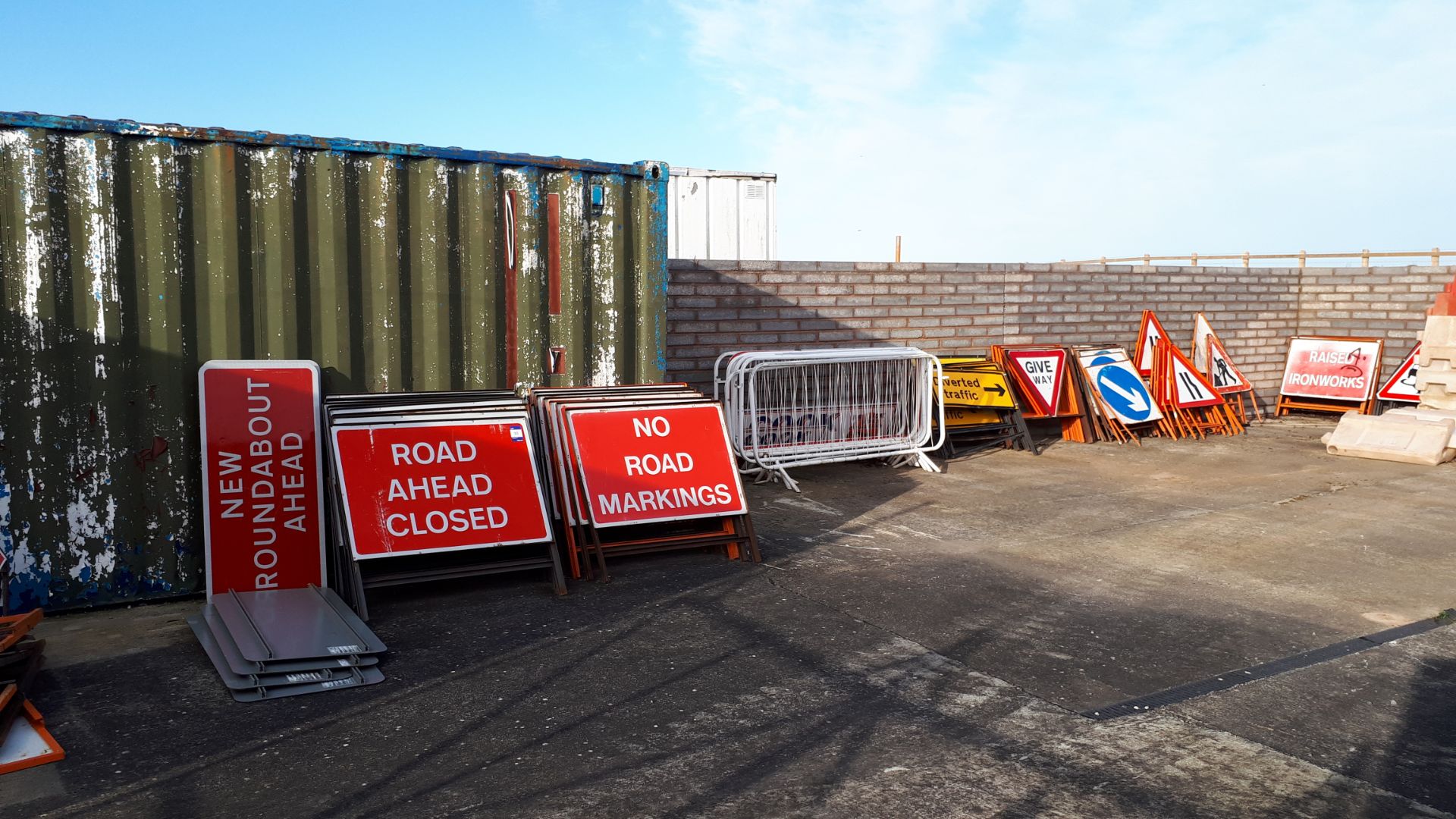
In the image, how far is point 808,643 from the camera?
16.5 ft

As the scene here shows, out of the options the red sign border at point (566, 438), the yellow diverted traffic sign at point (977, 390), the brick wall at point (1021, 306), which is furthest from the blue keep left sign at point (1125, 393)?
the red sign border at point (566, 438)

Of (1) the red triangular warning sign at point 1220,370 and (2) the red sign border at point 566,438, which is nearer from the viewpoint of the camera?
(2) the red sign border at point 566,438

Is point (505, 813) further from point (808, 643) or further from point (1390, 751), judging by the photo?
point (1390, 751)

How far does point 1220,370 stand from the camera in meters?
13.7

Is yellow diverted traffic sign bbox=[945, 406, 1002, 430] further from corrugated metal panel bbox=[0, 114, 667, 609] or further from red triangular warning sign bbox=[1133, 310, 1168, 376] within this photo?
corrugated metal panel bbox=[0, 114, 667, 609]

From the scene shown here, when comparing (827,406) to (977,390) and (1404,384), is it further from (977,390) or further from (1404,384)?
(1404,384)

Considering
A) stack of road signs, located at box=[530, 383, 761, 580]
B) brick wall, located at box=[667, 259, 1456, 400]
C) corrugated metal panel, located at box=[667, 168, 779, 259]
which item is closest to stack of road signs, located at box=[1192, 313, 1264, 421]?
brick wall, located at box=[667, 259, 1456, 400]

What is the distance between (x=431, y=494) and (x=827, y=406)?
189 inches

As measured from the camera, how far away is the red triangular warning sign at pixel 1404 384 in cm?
1326

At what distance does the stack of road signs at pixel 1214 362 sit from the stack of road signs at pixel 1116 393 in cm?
182

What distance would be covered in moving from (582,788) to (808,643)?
176 cm

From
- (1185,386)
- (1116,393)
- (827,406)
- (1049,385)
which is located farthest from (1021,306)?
(827,406)

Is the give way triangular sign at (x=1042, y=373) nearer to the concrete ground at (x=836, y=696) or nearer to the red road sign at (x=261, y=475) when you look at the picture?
Answer: the concrete ground at (x=836, y=696)

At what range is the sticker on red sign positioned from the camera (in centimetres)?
1379
